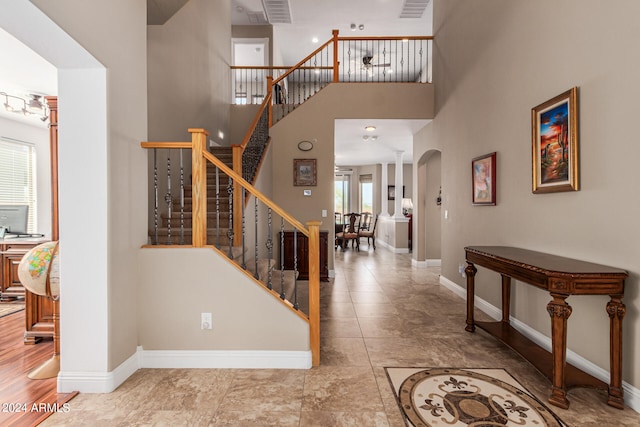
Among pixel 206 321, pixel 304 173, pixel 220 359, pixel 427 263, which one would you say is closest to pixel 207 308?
pixel 206 321

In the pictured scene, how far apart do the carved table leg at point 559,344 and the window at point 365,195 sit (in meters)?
10.6

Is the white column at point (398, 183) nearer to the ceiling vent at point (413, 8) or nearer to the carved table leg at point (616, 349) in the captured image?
the ceiling vent at point (413, 8)

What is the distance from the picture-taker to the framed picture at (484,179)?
3.60m

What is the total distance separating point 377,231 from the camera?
1152 centimetres

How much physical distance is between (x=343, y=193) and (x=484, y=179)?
360 inches

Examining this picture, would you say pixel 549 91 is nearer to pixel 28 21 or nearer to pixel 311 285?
pixel 311 285

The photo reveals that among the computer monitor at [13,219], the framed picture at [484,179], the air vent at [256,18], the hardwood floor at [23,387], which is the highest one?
the air vent at [256,18]

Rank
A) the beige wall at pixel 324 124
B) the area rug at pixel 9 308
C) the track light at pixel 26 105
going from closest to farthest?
1. the area rug at pixel 9 308
2. the track light at pixel 26 105
3. the beige wall at pixel 324 124

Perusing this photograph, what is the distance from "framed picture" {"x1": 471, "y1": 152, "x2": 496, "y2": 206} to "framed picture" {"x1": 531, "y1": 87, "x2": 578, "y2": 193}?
0.71 metres

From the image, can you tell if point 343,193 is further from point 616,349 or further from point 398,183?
point 616,349

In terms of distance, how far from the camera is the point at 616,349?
199 cm

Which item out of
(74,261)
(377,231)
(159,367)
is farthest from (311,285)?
(377,231)

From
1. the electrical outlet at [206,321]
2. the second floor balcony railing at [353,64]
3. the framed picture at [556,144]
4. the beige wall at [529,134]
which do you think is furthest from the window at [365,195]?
the electrical outlet at [206,321]

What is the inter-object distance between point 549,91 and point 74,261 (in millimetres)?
4020
